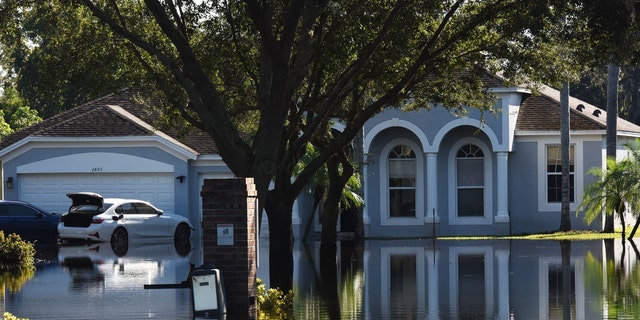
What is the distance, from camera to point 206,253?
50.8ft

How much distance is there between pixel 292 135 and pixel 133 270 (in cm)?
492

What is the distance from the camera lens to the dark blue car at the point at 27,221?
3553cm

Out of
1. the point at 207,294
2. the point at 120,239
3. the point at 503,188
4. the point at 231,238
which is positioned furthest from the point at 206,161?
the point at 207,294

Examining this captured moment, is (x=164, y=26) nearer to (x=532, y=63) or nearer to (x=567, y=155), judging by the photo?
(x=532, y=63)

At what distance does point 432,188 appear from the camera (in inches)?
1601

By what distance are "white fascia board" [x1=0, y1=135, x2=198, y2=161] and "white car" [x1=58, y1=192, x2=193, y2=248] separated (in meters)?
3.80

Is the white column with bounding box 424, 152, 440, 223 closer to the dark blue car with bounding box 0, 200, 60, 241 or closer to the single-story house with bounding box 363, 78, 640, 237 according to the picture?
the single-story house with bounding box 363, 78, 640, 237

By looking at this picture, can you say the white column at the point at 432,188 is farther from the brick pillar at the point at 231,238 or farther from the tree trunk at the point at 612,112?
the brick pillar at the point at 231,238

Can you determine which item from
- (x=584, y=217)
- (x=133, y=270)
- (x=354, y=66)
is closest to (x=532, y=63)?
(x=354, y=66)

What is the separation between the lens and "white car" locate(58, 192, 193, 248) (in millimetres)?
33906

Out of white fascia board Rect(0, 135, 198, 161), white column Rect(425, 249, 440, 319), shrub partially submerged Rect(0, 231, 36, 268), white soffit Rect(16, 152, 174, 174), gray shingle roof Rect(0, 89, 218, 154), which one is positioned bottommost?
white column Rect(425, 249, 440, 319)

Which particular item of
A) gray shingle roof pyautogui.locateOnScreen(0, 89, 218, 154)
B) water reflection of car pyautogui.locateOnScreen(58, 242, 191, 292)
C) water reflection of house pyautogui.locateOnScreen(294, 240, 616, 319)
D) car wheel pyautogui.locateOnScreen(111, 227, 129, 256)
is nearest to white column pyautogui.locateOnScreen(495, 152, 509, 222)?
water reflection of house pyautogui.locateOnScreen(294, 240, 616, 319)

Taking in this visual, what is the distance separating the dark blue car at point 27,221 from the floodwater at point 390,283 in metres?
2.43

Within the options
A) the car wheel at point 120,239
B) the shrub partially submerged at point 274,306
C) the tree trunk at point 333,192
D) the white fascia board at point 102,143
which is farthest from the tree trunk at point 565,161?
the shrub partially submerged at point 274,306
